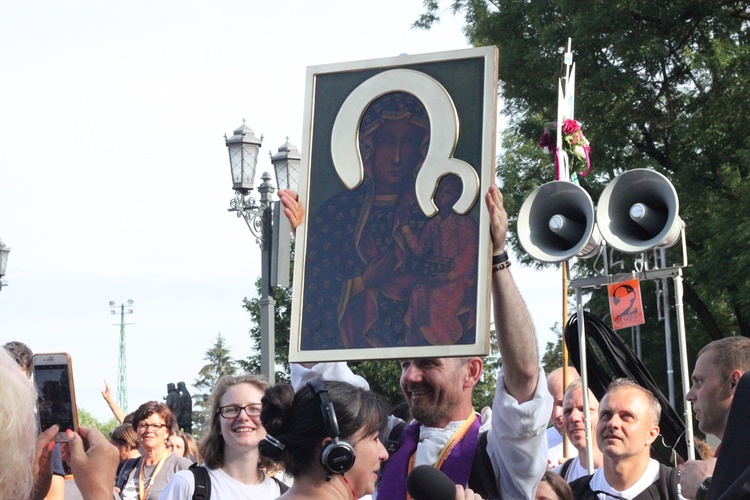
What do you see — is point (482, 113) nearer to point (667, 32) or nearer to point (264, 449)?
point (264, 449)

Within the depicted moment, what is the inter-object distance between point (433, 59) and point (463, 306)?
0.99m

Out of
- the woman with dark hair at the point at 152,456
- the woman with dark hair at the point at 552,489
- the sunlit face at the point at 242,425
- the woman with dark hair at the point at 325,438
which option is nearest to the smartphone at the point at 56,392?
the woman with dark hair at the point at 325,438

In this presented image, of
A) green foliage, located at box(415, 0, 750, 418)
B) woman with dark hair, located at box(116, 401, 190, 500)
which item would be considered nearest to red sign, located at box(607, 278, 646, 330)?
woman with dark hair, located at box(116, 401, 190, 500)

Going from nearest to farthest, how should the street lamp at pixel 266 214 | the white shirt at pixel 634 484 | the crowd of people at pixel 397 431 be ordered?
the crowd of people at pixel 397 431
the white shirt at pixel 634 484
the street lamp at pixel 266 214

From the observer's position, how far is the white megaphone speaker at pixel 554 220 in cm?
729

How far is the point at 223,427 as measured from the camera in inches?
234

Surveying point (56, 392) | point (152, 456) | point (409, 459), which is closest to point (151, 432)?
point (152, 456)

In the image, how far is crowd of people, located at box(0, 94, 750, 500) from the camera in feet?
11.3

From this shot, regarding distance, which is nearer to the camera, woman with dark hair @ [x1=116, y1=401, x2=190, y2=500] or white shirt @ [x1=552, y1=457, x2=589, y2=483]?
white shirt @ [x1=552, y1=457, x2=589, y2=483]

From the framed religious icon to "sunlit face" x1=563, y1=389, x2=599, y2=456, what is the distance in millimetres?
3633

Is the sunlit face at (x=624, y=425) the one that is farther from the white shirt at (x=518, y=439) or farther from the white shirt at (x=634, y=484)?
the white shirt at (x=518, y=439)

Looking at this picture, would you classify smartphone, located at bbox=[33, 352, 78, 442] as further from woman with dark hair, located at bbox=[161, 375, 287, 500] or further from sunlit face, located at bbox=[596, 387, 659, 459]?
sunlit face, located at bbox=[596, 387, 659, 459]

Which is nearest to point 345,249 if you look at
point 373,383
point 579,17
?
point 579,17

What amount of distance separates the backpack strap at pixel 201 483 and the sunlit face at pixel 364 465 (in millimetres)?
1814
